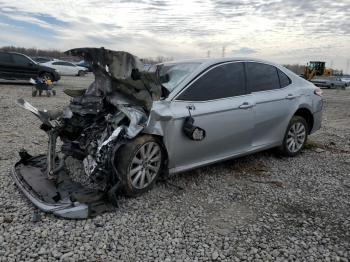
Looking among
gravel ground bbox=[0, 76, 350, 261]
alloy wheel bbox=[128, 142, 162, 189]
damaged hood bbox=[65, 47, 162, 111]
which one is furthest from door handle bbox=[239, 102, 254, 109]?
alloy wheel bbox=[128, 142, 162, 189]

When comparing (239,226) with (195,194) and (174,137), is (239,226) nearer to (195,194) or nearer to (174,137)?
(195,194)

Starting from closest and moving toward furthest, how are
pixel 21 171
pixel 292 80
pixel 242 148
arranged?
pixel 21 171 → pixel 242 148 → pixel 292 80

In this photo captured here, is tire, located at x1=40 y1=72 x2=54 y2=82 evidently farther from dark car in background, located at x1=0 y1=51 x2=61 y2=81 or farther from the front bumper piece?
the front bumper piece

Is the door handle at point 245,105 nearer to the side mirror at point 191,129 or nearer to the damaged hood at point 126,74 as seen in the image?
the side mirror at point 191,129

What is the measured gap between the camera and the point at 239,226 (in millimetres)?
3666

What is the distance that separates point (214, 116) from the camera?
179 inches

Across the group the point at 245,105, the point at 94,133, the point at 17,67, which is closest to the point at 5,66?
the point at 17,67

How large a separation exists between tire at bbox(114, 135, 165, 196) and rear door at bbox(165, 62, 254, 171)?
17 centimetres

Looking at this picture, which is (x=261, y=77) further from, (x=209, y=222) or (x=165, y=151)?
(x=209, y=222)

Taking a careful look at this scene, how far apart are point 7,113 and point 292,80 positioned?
7.47 meters

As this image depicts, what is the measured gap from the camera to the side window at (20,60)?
17.1 meters

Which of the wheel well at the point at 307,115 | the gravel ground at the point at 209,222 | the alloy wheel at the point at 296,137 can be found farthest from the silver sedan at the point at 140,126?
the wheel well at the point at 307,115

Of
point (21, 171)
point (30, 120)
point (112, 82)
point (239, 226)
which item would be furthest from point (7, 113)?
point (239, 226)

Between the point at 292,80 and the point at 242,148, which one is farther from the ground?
the point at 292,80
